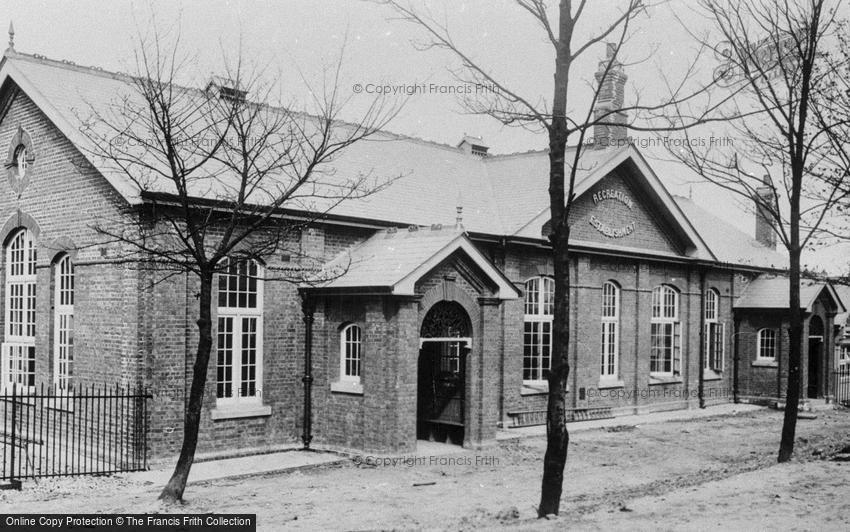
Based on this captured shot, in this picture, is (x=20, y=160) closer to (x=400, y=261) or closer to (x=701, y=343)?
Answer: (x=400, y=261)

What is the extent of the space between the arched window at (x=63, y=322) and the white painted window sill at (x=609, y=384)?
539 inches

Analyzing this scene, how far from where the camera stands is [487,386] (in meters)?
17.7

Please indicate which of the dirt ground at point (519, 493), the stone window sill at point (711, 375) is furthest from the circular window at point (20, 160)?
the stone window sill at point (711, 375)

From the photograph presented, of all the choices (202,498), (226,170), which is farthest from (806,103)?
(202,498)

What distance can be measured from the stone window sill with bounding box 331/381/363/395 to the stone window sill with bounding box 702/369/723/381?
1524 cm

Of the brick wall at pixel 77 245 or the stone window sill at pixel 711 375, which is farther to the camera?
the stone window sill at pixel 711 375

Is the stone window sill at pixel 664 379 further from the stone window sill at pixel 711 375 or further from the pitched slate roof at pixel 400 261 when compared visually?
the pitched slate roof at pixel 400 261

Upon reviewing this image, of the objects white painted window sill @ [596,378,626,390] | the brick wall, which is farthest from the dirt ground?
white painted window sill @ [596,378,626,390]

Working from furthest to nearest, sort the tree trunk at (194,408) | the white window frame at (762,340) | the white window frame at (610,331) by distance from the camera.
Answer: the white window frame at (762,340) → the white window frame at (610,331) → the tree trunk at (194,408)

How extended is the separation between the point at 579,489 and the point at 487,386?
13.5 ft

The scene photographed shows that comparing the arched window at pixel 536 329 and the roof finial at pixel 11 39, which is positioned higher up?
the roof finial at pixel 11 39

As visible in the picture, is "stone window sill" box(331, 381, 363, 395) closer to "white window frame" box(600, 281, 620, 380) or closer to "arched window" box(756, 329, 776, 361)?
"white window frame" box(600, 281, 620, 380)

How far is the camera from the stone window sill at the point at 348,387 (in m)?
16.4

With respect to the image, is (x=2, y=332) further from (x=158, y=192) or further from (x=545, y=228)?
(x=545, y=228)
